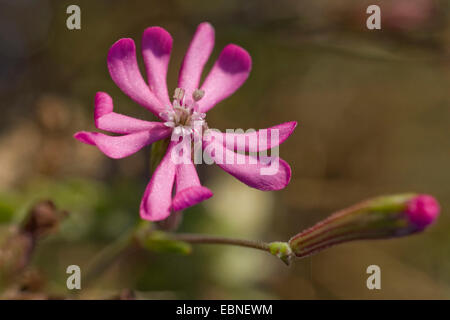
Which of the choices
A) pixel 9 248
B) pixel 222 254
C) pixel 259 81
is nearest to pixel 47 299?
pixel 9 248

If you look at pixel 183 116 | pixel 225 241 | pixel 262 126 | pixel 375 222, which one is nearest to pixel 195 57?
pixel 183 116

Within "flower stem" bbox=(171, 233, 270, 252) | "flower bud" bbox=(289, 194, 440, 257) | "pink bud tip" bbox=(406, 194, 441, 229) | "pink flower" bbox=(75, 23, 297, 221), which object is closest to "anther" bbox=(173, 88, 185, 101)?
"pink flower" bbox=(75, 23, 297, 221)

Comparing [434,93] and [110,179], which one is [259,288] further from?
[434,93]

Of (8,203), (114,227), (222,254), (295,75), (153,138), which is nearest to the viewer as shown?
(153,138)

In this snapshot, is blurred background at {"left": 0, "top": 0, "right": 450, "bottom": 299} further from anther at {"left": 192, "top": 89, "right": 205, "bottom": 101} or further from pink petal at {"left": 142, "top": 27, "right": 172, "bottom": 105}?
anther at {"left": 192, "top": 89, "right": 205, "bottom": 101}

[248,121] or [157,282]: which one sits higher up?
[248,121]

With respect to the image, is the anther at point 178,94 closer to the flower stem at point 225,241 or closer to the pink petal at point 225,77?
the pink petal at point 225,77

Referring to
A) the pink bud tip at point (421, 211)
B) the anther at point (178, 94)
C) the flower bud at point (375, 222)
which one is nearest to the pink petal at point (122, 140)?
the anther at point (178, 94)
